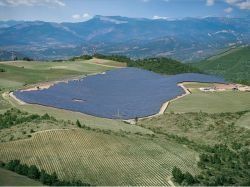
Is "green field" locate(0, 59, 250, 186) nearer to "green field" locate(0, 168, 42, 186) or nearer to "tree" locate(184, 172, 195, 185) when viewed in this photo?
"green field" locate(0, 168, 42, 186)

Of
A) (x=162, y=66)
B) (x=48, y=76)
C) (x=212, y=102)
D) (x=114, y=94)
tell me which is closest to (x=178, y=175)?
(x=212, y=102)

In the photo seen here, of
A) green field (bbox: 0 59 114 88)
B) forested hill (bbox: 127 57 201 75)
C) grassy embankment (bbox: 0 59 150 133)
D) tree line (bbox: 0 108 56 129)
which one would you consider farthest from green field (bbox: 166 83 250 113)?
forested hill (bbox: 127 57 201 75)

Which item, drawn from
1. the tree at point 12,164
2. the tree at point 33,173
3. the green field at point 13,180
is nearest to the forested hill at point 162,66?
the tree at point 12,164

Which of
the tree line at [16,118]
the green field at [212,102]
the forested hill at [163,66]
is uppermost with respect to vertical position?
the tree line at [16,118]

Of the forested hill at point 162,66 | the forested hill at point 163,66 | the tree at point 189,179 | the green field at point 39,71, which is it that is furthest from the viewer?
the forested hill at point 162,66

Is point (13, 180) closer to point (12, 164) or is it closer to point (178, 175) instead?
point (12, 164)

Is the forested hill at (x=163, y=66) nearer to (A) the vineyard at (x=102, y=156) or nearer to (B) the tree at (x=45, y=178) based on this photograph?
(A) the vineyard at (x=102, y=156)
